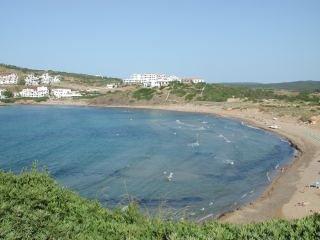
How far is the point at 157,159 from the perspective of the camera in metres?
54.0

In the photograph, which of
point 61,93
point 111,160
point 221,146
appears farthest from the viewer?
point 61,93

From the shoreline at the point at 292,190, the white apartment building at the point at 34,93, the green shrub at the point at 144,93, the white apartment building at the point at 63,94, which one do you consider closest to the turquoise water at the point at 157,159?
the shoreline at the point at 292,190

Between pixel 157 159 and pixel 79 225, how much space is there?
4233cm

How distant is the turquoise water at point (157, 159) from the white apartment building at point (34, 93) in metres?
89.1

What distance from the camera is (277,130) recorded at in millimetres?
81875

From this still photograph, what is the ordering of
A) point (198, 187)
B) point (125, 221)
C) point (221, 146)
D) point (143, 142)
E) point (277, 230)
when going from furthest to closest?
point (143, 142)
point (221, 146)
point (198, 187)
point (125, 221)
point (277, 230)

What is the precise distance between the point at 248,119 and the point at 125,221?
297 feet

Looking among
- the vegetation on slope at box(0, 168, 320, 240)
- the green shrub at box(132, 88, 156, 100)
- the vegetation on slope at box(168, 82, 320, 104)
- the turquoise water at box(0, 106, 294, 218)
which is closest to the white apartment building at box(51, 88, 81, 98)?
the green shrub at box(132, 88, 156, 100)

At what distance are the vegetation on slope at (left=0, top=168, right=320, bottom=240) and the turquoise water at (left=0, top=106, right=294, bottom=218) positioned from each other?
16.8 ft

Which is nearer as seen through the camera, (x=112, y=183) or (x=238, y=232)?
(x=238, y=232)

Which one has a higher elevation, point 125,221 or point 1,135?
point 125,221

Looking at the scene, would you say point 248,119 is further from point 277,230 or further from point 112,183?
point 277,230

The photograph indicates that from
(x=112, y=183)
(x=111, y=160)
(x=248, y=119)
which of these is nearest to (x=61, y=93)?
(x=248, y=119)

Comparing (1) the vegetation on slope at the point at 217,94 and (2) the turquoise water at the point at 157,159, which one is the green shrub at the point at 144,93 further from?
(2) the turquoise water at the point at 157,159
